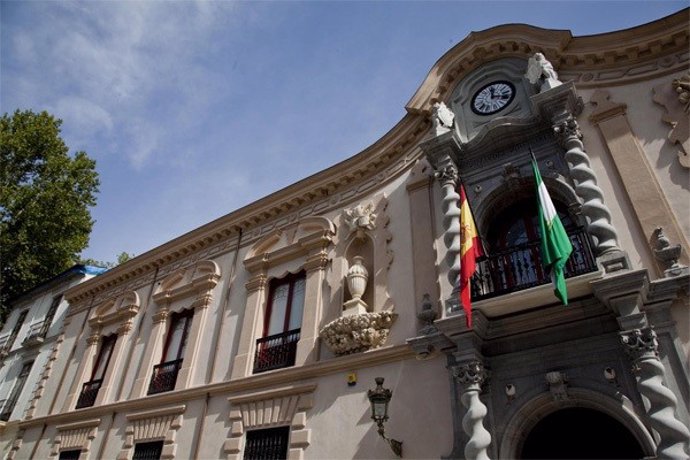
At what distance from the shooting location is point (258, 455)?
29.8 feet

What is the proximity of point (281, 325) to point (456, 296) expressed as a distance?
15.6 feet

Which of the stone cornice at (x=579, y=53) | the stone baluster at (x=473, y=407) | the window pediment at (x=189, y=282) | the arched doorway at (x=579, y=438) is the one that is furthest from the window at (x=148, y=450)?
the stone cornice at (x=579, y=53)

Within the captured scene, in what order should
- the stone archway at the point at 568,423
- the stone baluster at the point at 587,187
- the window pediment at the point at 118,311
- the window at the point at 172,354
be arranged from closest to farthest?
the stone archway at the point at 568,423 → the stone baluster at the point at 587,187 → the window at the point at 172,354 → the window pediment at the point at 118,311

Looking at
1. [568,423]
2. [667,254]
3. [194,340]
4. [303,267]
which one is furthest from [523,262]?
[194,340]

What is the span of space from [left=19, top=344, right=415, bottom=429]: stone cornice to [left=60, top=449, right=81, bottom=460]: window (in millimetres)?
836

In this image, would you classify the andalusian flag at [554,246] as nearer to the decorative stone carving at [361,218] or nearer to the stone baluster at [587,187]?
the stone baluster at [587,187]

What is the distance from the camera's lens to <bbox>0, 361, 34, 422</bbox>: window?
1667cm

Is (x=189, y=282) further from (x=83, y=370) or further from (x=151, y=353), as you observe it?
(x=83, y=370)

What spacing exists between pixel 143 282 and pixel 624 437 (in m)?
13.6

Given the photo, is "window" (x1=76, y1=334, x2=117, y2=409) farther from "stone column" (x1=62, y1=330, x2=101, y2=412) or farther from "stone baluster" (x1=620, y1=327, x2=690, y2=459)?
"stone baluster" (x1=620, y1=327, x2=690, y2=459)

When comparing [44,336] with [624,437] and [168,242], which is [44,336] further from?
[624,437]

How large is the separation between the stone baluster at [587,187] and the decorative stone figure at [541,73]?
794 millimetres

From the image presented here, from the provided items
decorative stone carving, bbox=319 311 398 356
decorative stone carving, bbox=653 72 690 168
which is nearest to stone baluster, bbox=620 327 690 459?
decorative stone carving, bbox=653 72 690 168

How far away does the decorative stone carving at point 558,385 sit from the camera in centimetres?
644
